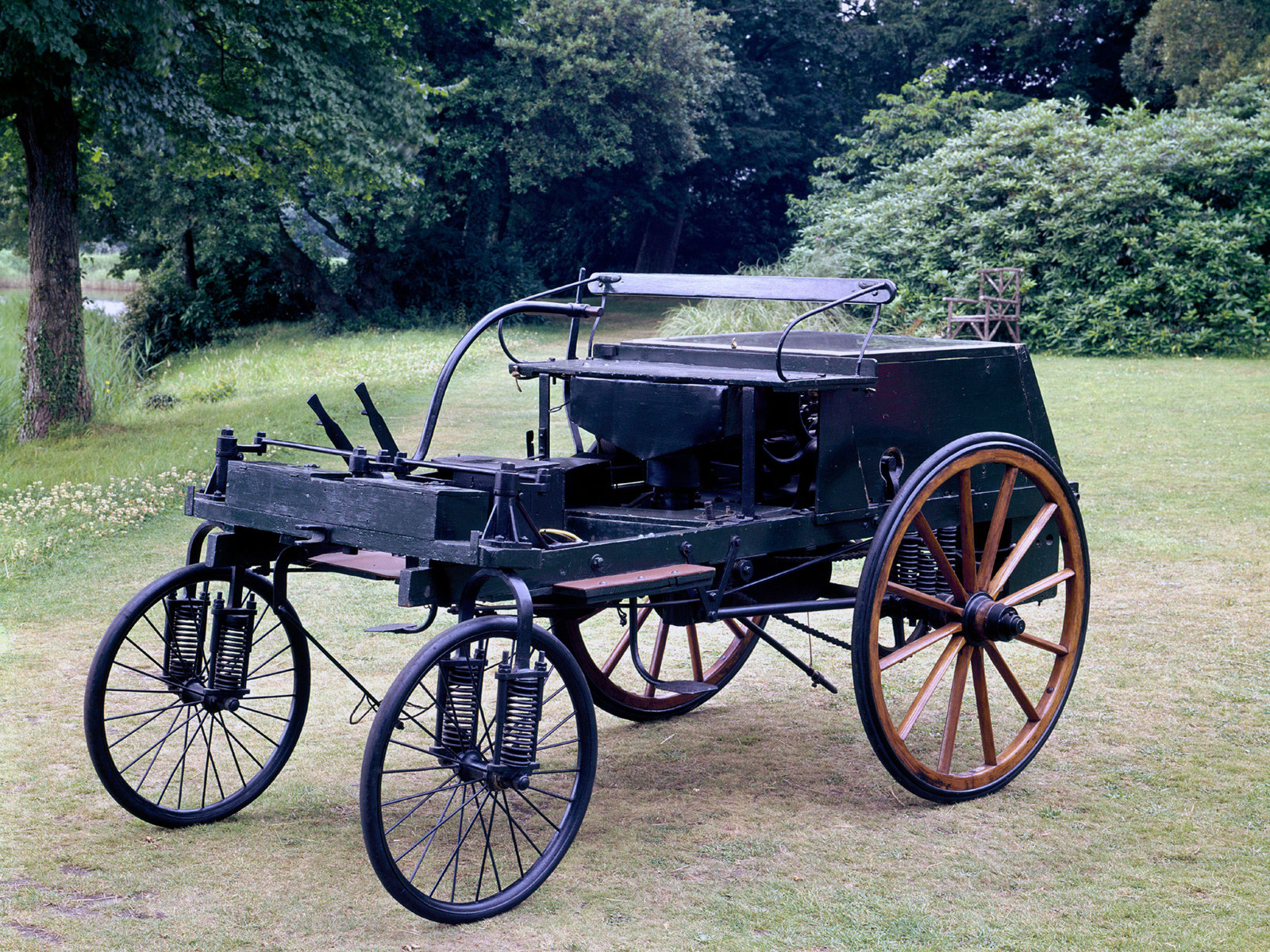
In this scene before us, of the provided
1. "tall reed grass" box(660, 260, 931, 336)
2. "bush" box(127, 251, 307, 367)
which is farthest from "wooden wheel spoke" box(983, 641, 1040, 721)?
"bush" box(127, 251, 307, 367)

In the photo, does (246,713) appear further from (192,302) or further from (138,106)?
(192,302)

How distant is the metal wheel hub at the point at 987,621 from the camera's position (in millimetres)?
4613

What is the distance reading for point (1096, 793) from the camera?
4.82 m

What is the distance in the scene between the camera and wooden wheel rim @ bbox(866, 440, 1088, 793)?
4.31 metres

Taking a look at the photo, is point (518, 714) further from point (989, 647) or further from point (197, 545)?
point (989, 647)

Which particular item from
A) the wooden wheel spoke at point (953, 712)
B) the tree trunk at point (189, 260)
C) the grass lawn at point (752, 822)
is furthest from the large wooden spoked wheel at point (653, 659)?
the tree trunk at point (189, 260)

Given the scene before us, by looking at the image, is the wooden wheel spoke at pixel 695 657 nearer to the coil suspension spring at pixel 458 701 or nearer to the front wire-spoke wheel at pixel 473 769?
the front wire-spoke wheel at pixel 473 769

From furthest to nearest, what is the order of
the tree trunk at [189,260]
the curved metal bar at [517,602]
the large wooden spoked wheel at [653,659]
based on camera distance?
the tree trunk at [189,260], the large wooden spoked wheel at [653,659], the curved metal bar at [517,602]

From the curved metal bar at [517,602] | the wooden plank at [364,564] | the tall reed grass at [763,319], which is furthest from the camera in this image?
the tall reed grass at [763,319]

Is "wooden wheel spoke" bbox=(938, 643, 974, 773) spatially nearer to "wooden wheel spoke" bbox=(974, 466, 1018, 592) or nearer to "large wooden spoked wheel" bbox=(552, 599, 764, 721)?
"wooden wheel spoke" bbox=(974, 466, 1018, 592)

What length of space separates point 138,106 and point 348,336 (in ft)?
55.9

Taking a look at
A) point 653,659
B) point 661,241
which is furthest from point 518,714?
point 661,241

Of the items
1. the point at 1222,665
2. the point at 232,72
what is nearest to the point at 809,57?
the point at 232,72

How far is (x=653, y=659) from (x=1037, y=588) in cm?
173
